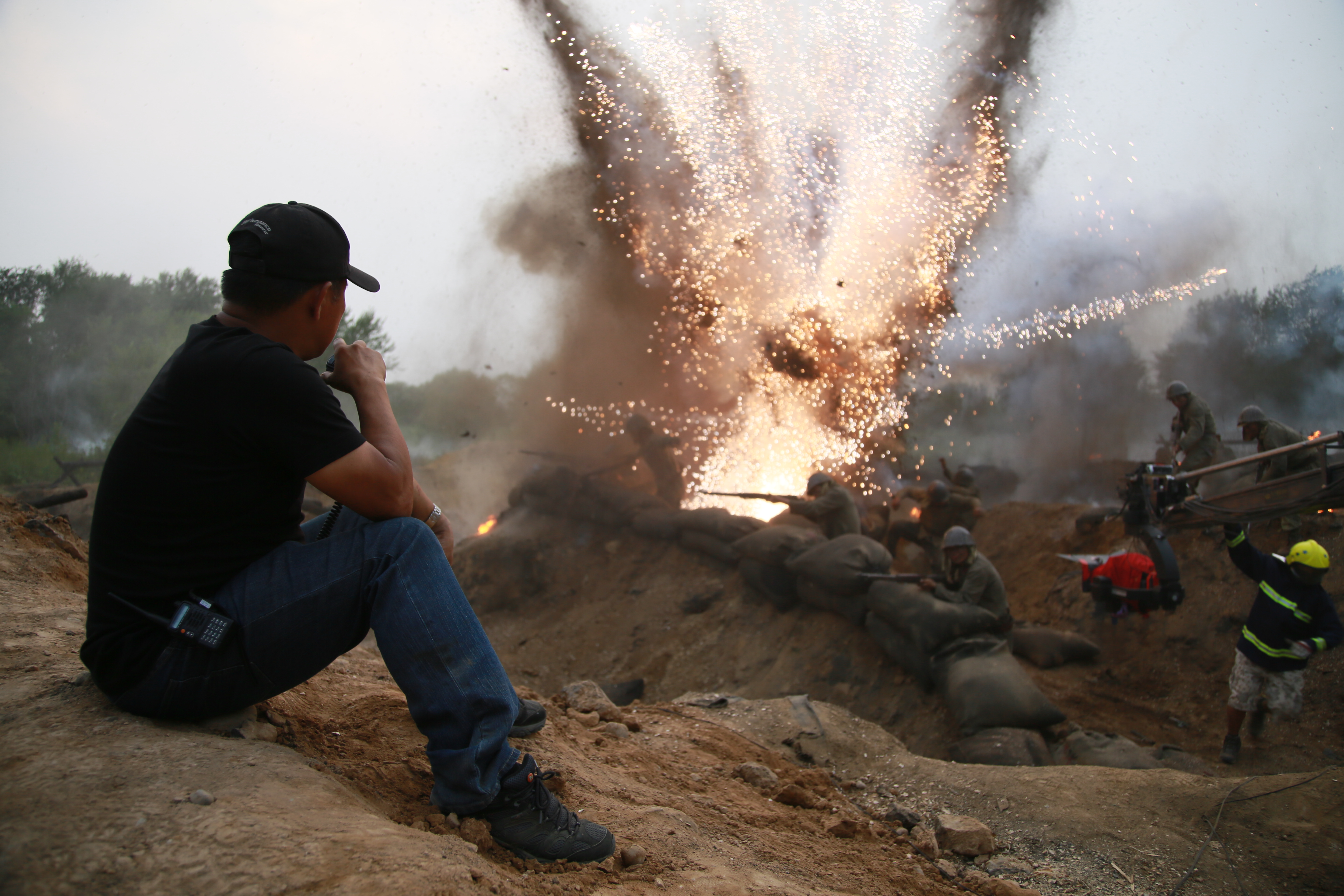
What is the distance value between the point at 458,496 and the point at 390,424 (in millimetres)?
13992

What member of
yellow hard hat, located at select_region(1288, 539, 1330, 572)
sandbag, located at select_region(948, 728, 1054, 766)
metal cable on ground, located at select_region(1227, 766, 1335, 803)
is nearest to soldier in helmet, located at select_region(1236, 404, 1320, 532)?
yellow hard hat, located at select_region(1288, 539, 1330, 572)

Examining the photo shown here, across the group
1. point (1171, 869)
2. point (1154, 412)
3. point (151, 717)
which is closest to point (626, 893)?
point (151, 717)

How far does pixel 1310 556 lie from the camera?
14.8 ft

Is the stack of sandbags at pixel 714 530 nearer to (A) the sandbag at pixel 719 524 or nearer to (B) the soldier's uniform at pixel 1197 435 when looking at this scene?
(A) the sandbag at pixel 719 524

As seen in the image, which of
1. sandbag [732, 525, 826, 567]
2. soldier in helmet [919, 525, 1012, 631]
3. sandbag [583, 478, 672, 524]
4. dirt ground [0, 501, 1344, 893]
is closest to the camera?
dirt ground [0, 501, 1344, 893]

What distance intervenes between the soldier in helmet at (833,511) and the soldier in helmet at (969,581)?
2.05 m

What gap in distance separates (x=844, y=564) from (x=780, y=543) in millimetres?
964

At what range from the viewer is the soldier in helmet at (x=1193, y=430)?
7867mm

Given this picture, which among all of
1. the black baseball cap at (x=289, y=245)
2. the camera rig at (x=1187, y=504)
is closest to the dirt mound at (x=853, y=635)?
the camera rig at (x=1187, y=504)

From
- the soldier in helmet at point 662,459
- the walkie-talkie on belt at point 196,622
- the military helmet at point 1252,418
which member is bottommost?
the walkie-talkie on belt at point 196,622

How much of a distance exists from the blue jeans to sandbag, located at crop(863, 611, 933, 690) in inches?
181

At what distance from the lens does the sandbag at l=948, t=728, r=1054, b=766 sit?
4.18m

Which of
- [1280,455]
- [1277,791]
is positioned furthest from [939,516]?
[1277,791]

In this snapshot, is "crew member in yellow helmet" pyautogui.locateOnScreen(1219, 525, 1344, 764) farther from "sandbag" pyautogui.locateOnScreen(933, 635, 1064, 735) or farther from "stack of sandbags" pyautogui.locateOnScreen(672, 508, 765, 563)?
"stack of sandbags" pyautogui.locateOnScreen(672, 508, 765, 563)
